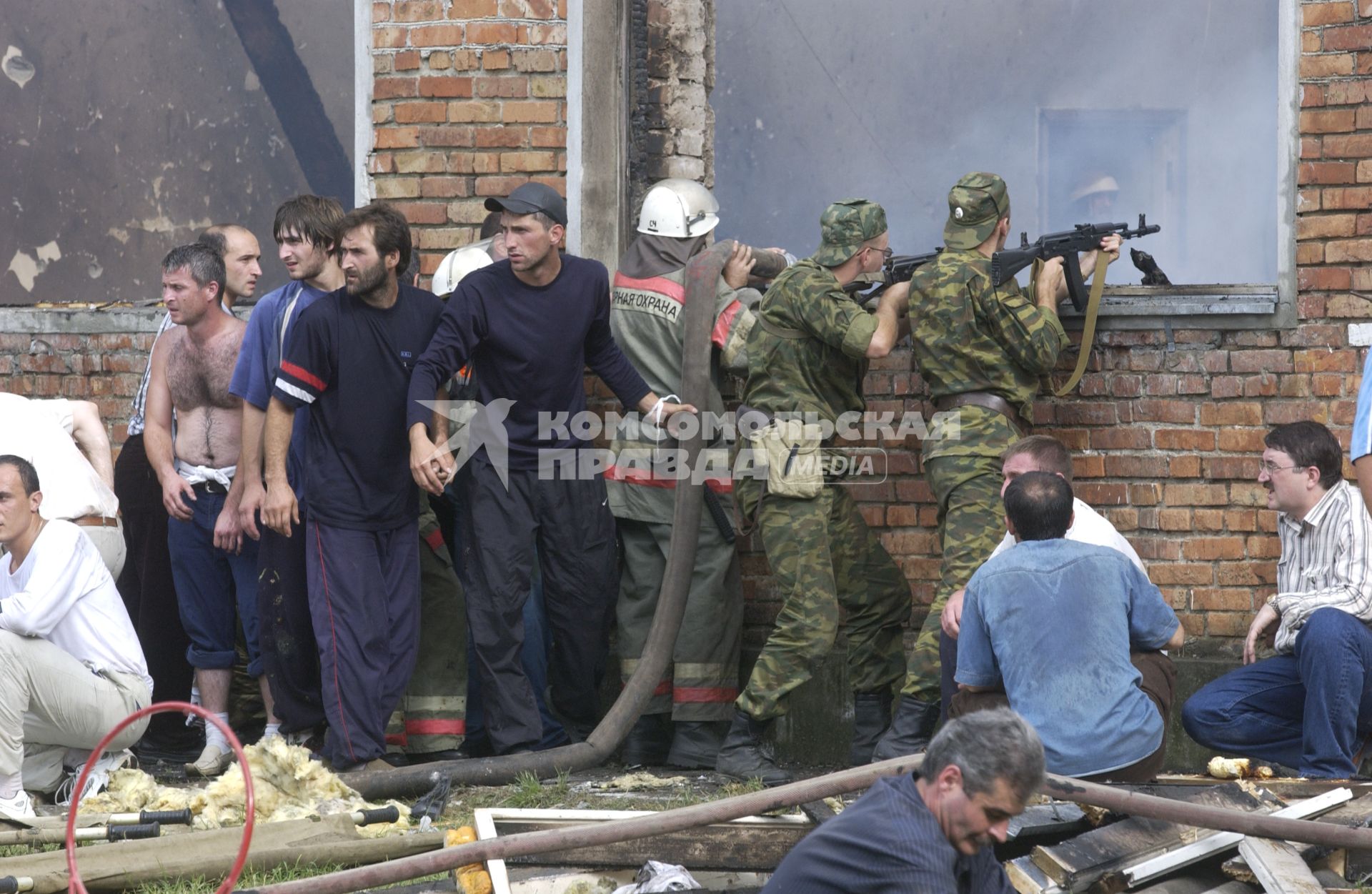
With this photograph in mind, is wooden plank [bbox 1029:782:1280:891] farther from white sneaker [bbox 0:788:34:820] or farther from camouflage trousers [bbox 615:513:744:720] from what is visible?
white sneaker [bbox 0:788:34:820]

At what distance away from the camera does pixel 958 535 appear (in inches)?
233

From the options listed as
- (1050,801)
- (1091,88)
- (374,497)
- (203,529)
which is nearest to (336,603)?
(374,497)

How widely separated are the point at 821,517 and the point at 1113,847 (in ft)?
6.29

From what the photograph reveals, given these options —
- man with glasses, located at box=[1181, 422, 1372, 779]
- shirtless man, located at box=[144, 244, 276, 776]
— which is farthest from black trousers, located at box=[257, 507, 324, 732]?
man with glasses, located at box=[1181, 422, 1372, 779]

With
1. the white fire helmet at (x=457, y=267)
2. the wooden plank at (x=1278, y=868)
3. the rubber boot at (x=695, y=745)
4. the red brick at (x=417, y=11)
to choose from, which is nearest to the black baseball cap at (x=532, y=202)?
the white fire helmet at (x=457, y=267)

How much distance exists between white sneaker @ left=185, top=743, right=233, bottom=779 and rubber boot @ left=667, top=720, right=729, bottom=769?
5.65 ft

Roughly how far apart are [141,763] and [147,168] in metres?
3.38

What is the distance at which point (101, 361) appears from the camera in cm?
747

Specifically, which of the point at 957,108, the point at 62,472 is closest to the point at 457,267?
the point at 62,472

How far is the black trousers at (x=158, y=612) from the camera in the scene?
6.71 m

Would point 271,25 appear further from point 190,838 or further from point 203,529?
point 190,838

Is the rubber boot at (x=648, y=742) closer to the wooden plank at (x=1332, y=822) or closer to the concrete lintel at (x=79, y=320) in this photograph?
the wooden plank at (x=1332, y=822)

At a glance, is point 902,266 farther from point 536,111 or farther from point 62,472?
point 62,472

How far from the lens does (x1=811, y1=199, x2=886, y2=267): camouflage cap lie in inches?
244
